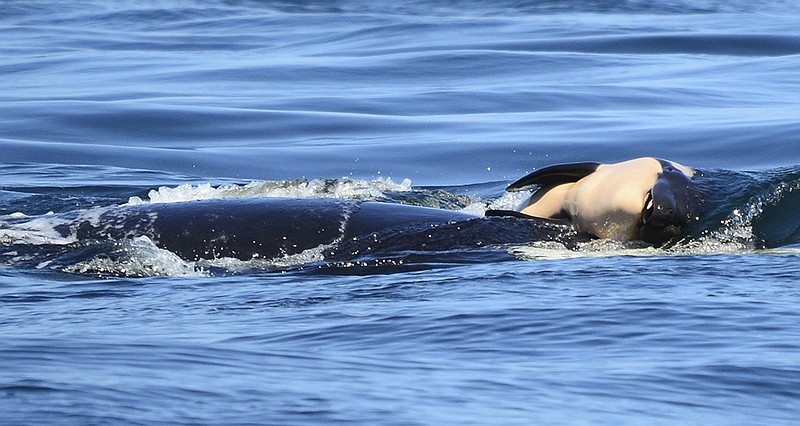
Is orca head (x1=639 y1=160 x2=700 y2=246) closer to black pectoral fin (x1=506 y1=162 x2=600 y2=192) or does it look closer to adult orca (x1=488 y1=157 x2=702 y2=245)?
adult orca (x1=488 y1=157 x2=702 y2=245)

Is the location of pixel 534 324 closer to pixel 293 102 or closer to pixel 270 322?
pixel 270 322

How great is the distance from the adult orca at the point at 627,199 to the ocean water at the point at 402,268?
143 millimetres

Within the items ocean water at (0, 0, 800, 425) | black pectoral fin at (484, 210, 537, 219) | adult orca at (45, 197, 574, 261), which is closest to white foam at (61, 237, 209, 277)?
ocean water at (0, 0, 800, 425)

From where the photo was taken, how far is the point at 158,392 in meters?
4.20

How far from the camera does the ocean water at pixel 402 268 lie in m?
4.33

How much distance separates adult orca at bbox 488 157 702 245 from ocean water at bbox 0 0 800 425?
143mm

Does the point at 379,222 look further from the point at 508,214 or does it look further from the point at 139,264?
the point at 139,264

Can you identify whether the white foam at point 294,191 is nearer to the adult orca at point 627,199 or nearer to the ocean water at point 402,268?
the ocean water at point 402,268

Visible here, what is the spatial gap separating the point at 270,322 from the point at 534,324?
36.9 inches

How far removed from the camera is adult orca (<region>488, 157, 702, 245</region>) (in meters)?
7.21

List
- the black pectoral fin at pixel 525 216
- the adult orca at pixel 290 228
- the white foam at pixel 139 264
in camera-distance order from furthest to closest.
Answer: the black pectoral fin at pixel 525 216 → the adult orca at pixel 290 228 → the white foam at pixel 139 264

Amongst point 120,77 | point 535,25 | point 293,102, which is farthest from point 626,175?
point 535,25

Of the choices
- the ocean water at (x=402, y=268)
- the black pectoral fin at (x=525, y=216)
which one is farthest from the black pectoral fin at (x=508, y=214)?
the ocean water at (x=402, y=268)

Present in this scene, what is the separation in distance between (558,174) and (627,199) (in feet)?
1.47
